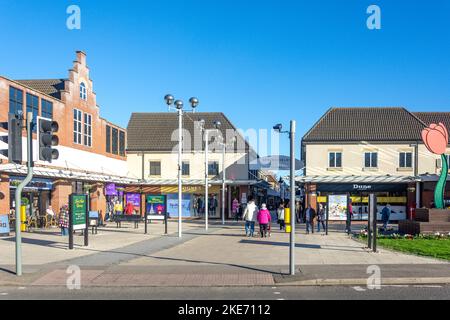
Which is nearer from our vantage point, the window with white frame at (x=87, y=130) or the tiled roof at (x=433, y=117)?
the window with white frame at (x=87, y=130)

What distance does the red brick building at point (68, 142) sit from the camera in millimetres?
27125

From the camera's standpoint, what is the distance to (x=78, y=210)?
1905 cm

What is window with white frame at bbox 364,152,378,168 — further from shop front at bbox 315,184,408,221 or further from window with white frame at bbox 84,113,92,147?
window with white frame at bbox 84,113,92,147

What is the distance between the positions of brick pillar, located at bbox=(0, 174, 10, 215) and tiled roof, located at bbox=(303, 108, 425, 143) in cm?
2447

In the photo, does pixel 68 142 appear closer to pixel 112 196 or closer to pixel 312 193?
pixel 112 196

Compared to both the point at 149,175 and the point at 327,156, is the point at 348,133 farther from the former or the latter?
the point at 149,175

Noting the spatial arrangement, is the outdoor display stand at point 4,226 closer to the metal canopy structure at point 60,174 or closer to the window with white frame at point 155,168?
the metal canopy structure at point 60,174

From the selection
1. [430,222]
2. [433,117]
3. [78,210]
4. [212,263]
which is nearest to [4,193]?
[78,210]

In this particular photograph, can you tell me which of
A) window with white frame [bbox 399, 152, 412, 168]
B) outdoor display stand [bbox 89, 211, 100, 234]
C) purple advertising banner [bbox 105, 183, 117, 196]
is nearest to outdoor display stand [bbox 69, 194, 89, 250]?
outdoor display stand [bbox 89, 211, 100, 234]

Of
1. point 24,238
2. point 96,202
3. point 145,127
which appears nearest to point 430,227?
point 24,238

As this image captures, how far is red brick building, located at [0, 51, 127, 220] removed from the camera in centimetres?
2712

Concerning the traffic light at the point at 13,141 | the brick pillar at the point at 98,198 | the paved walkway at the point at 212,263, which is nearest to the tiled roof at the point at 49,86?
the brick pillar at the point at 98,198

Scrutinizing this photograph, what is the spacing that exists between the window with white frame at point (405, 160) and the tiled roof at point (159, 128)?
13.3 metres

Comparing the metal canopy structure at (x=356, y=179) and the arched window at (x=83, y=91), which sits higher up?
the arched window at (x=83, y=91)
